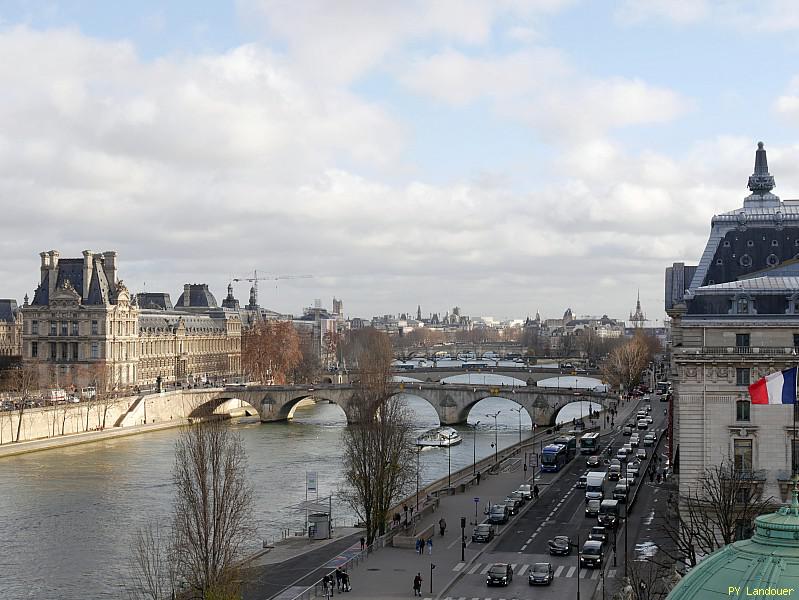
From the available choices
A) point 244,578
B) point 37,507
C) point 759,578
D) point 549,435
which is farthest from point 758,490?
point 549,435

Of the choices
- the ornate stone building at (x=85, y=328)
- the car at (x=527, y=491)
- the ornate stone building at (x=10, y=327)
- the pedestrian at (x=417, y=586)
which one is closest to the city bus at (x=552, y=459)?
the car at (x=527, y=491)

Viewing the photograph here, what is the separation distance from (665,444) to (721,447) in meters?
38.2

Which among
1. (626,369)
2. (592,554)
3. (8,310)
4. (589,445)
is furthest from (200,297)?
(592,554)

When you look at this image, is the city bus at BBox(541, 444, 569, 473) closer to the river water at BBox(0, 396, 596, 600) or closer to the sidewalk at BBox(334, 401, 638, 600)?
the river water at BBox(0, 396, 596, 600)

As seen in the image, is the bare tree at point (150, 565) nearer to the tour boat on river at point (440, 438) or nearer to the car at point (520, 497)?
the car at point (520, 497)

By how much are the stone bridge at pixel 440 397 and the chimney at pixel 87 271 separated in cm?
1938

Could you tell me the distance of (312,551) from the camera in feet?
140

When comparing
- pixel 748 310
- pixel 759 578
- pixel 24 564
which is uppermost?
pixel 748 310

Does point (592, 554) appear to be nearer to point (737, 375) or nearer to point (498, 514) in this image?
point (737, 375)

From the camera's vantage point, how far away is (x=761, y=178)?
155ft

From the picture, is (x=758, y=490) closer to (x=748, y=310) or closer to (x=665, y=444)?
(x=748, y=310)

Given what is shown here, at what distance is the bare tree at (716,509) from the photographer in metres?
30.5

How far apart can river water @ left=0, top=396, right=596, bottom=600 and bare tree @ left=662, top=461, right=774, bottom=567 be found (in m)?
18.6

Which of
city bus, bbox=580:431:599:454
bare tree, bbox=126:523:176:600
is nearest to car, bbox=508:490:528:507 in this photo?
bare tree, bbox=126:523:176:600
